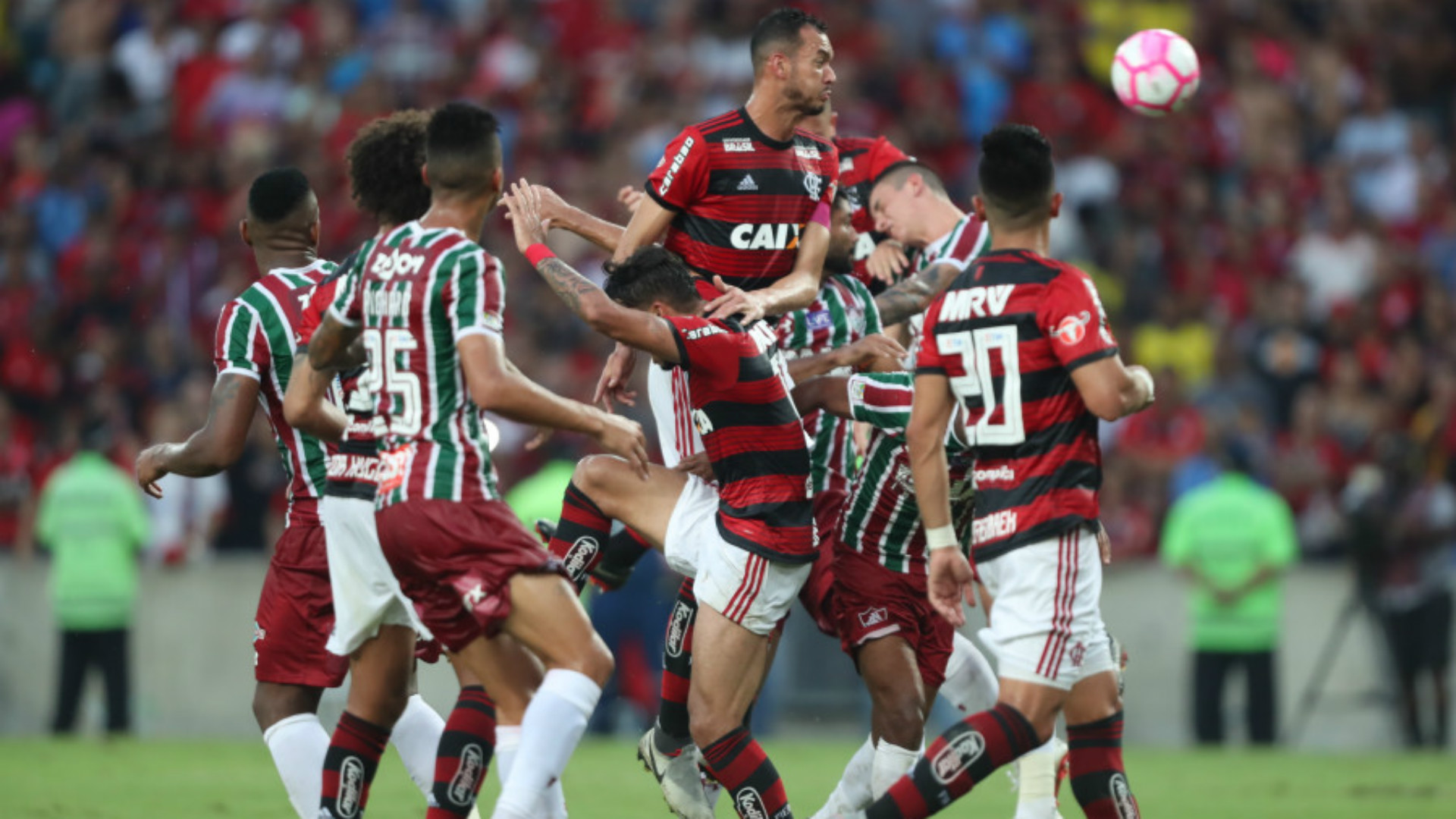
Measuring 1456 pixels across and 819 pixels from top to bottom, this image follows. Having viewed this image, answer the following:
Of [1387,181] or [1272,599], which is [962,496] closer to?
[1272,599]

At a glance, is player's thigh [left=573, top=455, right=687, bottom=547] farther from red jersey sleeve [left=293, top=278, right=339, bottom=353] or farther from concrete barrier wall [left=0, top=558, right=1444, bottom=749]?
concrete barrier wall [left=0, top=558, right=1444, bottom=749]

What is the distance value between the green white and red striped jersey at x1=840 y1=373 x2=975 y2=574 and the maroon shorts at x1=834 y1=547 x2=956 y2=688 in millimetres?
57

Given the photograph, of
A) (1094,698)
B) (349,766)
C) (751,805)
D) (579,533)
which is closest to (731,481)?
(579,533)

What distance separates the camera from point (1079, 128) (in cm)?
2034

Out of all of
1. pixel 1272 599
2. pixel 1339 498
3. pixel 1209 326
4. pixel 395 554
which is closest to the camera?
pixel 395 554

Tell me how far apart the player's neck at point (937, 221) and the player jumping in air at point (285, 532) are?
337 centimetres

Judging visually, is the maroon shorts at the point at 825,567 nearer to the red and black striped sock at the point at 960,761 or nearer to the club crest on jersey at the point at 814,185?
the club crest on jersey at the point at 814,185

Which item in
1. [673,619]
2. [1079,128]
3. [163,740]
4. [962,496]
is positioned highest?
[1079,128]

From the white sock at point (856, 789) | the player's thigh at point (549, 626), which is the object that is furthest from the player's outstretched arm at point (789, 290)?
the white sock at point (856, 789)

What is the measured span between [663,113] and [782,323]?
11194 millimetres

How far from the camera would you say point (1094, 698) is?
7527mm

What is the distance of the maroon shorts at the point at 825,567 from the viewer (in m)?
9.04

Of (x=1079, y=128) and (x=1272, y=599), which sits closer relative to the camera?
(x=1272, y=599)

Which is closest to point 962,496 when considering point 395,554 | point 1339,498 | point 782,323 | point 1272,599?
point 782,323
